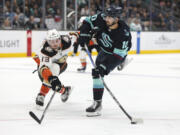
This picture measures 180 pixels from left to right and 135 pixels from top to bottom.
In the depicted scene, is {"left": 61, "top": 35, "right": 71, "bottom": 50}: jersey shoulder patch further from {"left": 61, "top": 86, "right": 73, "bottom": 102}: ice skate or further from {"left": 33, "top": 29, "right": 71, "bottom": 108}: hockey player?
{"left": 61, "top": 86, "right": 73, "bottom": 102}: ice skate

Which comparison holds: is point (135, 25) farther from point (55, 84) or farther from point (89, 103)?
point (55, 84)

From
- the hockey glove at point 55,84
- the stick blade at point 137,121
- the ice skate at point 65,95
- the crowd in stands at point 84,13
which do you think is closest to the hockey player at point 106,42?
the hockey glove at point 55,84

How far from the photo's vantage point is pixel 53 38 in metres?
3.98

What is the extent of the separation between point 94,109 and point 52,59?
0.80m

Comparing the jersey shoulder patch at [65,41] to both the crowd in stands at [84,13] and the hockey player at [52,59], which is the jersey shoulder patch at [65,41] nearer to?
the hockey player at [52,59]

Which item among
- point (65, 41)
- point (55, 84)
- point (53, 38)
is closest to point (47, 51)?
point (53, 38)

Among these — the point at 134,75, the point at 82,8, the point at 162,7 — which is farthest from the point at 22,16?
the point at 162,7

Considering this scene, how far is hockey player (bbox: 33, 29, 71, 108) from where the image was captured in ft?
12.9

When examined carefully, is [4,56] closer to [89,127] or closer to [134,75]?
[134,75]

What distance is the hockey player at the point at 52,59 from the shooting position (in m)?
3.94

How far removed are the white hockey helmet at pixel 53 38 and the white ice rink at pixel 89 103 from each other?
73 cm

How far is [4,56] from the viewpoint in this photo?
35.1 ft

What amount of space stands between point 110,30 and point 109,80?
2.89 metres

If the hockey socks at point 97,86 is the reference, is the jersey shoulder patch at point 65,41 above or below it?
above
